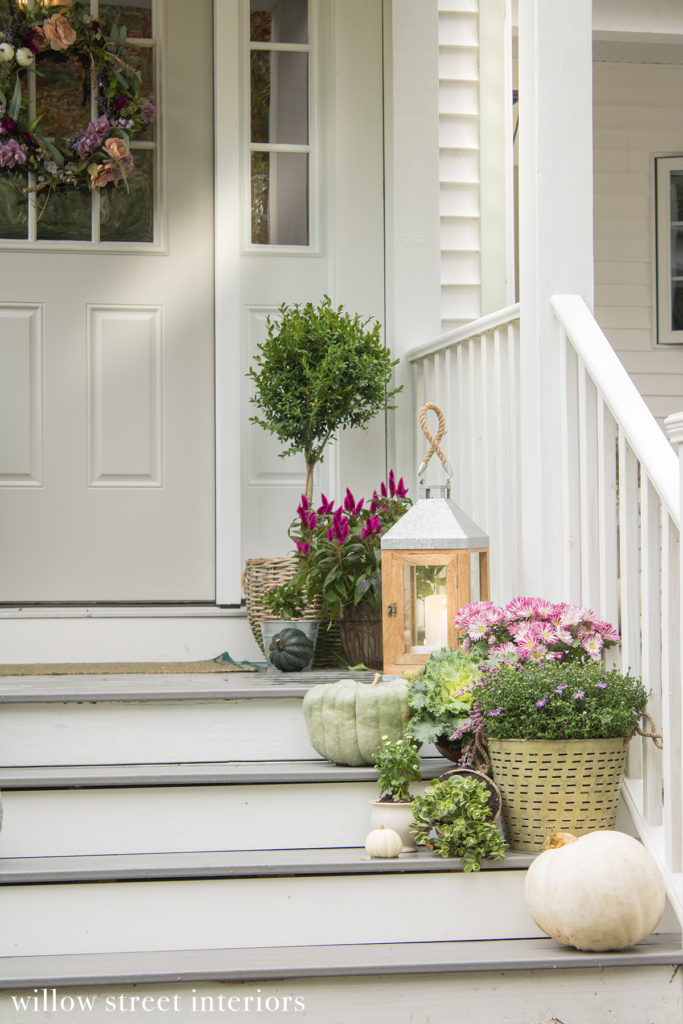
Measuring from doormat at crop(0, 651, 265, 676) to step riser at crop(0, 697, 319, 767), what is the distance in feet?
1.33

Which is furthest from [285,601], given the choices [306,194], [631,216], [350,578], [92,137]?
[631,216]

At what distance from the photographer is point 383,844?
227 centimetres

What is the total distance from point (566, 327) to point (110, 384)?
1630 mm

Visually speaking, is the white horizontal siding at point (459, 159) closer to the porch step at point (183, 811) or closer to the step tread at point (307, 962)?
the porch step at point (183, 811)

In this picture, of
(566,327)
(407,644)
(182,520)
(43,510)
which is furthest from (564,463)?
(43,510)

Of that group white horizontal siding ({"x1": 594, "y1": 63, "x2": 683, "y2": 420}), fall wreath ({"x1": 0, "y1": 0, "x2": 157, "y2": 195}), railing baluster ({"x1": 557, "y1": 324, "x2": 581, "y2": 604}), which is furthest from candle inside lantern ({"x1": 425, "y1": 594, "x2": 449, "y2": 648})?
white horizontal siding ({"x1": 594, "y1": 63, "x2": 683, "y2": 420})

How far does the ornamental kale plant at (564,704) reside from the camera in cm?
223

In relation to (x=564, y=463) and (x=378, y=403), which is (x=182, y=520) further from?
(x=564, y=463)

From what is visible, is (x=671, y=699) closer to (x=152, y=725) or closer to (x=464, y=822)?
(x=464, y=822)

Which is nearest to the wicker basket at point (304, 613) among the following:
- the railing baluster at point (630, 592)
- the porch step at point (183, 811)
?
the porch step at point (183, 811)

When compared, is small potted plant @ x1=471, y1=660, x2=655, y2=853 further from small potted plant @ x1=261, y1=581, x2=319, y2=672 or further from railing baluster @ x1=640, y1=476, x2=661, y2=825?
small potted plant @ x1=261, y1=581, x2=319, y2=672

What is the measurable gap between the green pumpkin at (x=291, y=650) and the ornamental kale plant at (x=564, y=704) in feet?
2.79

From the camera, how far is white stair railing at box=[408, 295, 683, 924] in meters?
2.23

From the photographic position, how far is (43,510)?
3.63 meters
